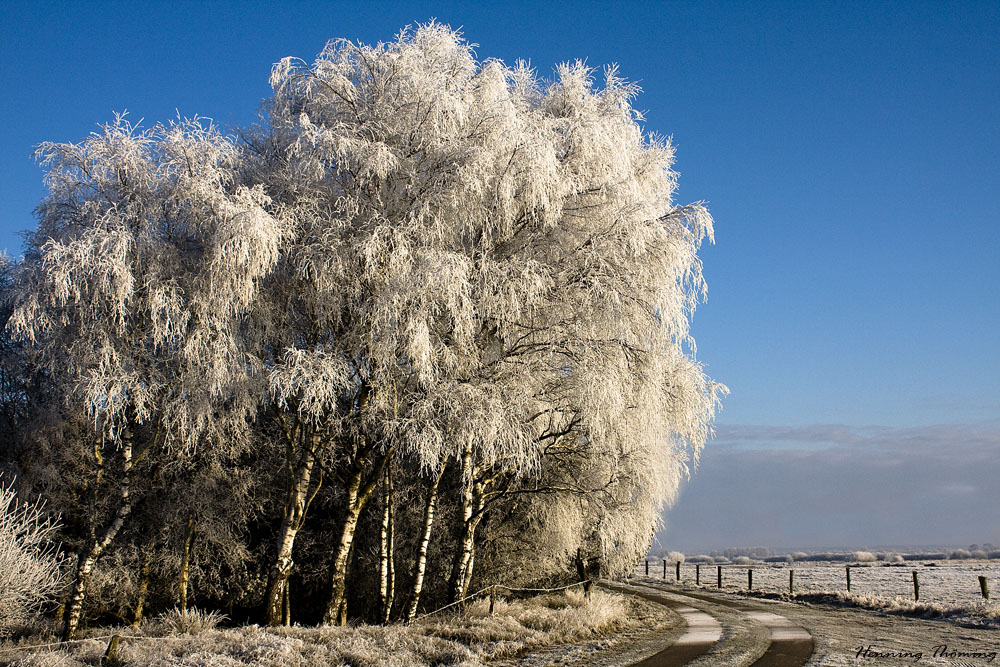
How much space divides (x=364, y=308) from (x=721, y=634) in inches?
379

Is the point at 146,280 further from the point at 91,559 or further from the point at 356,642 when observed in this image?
the point at 356,642

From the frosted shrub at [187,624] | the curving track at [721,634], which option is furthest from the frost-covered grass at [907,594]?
the frosted shrub at [187,624]

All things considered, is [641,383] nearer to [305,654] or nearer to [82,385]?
[305,654]

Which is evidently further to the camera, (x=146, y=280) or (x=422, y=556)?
(x=422, y=556)

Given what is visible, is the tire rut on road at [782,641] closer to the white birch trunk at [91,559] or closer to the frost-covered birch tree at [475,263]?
the frost-covered birch tree at [475,263]

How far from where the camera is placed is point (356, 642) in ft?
35.6

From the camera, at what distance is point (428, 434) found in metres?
11.8

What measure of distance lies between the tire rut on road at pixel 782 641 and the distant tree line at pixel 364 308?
3.83 metres

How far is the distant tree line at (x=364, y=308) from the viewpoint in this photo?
12.3m

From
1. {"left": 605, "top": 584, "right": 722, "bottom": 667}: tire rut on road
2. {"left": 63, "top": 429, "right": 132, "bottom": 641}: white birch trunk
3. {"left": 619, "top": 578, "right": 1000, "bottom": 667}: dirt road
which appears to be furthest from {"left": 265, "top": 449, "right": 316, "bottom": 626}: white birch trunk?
{"left": 619, "top": 578, "right": 1000, "bottom": 667}: dirt road

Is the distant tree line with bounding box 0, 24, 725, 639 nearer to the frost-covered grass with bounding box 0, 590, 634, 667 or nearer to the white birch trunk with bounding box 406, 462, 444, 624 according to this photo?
the white birch trunk with bounding box 406, 462, 444, 624

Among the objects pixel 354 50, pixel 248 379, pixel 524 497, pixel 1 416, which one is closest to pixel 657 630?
pixel 524 497

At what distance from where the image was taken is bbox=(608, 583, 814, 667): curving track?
35.3ft

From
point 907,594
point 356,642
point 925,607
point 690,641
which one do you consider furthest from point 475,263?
point 907,594
